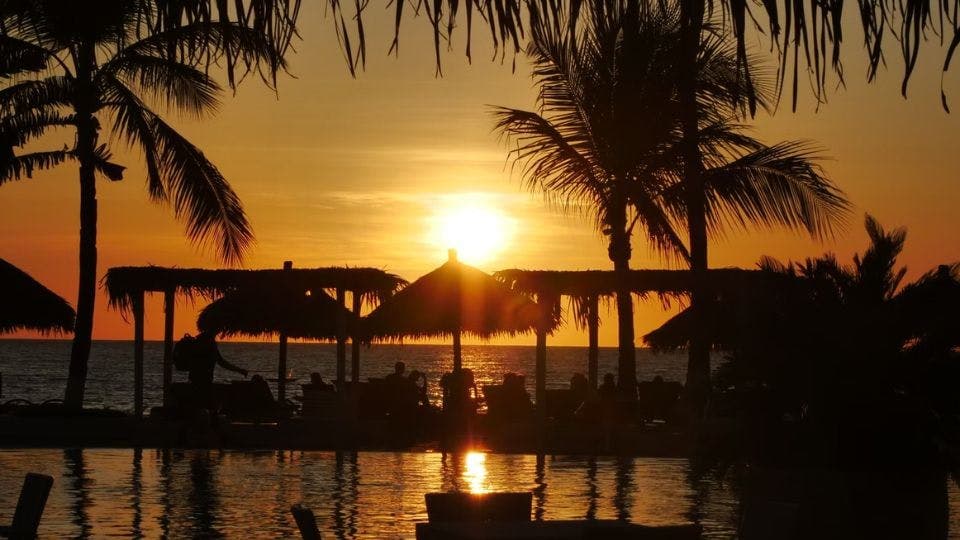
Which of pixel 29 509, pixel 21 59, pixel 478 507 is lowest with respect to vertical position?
pixel 478 507

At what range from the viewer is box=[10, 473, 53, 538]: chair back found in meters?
6.46

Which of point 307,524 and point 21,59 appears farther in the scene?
point 21,59

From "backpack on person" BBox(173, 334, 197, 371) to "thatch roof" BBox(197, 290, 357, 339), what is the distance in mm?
5280

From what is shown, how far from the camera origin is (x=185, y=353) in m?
20.9

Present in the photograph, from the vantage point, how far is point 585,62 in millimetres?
24922

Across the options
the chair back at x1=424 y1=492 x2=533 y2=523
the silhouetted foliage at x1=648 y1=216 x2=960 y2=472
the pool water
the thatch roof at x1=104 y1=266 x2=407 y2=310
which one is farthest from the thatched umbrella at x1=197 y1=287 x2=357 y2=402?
the chair back at x1=424 y1=492 x2=533 y2=523

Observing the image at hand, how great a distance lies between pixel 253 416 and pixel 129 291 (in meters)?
2.80

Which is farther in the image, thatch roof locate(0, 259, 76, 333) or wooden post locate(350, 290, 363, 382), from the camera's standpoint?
thatch roof locate(0, 259, 76, 333)

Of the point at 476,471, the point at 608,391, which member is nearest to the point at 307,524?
the point at 476,471

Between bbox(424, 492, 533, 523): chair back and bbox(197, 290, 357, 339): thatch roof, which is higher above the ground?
bbox(197, 290, 357, 339): thatch roof

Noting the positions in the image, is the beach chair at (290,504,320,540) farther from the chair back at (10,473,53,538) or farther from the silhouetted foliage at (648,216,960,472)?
the silhouetted foliage at (648,216,960,472)

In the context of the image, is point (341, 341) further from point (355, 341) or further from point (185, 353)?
point (185, 353)

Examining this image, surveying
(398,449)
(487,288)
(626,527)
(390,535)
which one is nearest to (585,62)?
(487,288)

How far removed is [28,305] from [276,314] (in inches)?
193
